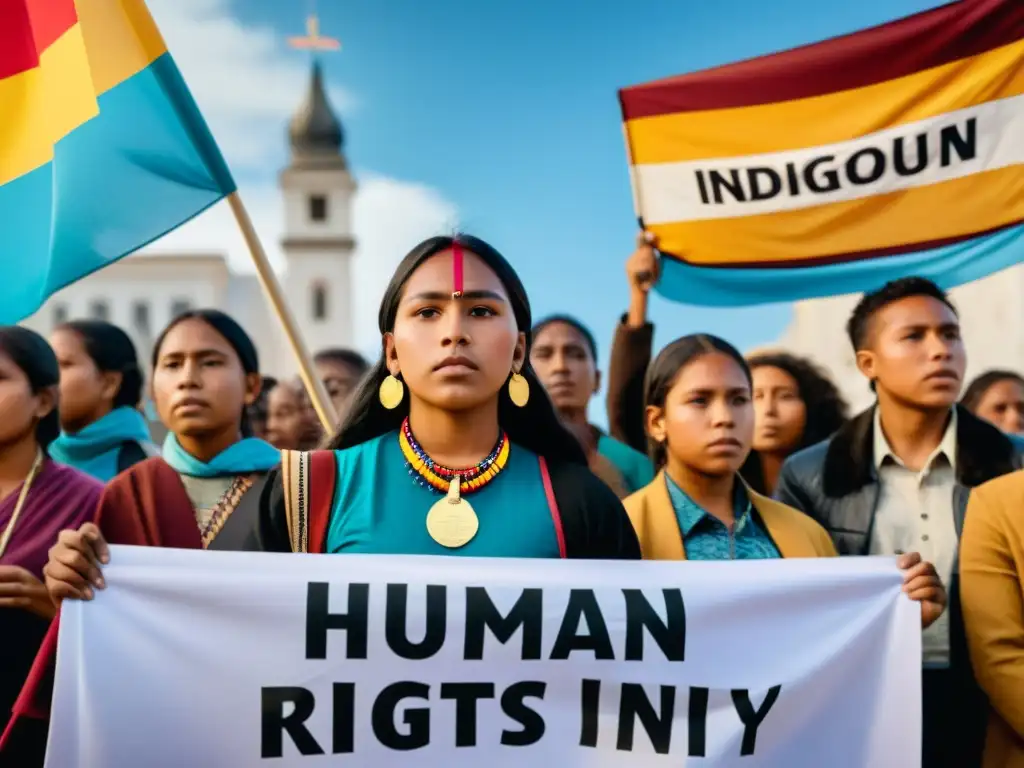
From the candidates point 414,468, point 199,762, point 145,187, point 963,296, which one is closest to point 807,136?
point 145,187

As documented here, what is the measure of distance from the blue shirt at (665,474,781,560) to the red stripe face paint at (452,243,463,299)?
1060 mm

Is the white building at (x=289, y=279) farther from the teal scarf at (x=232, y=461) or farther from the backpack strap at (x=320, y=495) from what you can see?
the backpack strap at (x=320, y=495)

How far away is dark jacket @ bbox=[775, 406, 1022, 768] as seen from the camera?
11.5 ft

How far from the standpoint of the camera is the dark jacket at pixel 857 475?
138 inches

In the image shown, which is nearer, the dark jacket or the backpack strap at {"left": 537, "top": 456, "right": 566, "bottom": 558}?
the backpack strap at {"left": 537, "top": 456, "right": 566, "bottom": 558}

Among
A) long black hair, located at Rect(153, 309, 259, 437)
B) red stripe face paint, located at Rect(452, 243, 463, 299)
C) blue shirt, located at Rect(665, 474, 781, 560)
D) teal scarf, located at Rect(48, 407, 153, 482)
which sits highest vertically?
long black hair, located at Rect(153, 309, 259, 437)

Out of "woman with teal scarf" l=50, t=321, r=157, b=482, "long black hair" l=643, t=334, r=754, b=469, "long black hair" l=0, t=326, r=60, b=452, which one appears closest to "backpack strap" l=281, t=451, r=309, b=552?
"long black hair" l=0, t=326, r=60, b=452

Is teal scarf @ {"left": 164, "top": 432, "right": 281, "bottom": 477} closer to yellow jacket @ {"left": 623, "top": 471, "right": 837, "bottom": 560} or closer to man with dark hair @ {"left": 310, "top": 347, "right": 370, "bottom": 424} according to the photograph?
yellow jacket @ {"left": 623, "top": 471, "right": 837, "bottom": 560}

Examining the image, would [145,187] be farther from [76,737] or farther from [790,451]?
Answer: [790,451]

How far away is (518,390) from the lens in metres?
2.59

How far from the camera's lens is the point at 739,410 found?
3.29 m

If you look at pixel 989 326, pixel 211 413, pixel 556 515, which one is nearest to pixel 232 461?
pixel 211 413

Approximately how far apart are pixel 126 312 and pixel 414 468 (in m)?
70.4

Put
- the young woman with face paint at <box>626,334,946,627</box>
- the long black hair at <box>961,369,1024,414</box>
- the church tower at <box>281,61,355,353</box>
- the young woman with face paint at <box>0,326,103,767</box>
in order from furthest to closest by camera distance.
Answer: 1. the church tower at <box>281,61,355,353</box>
2. the long black hair at <box>961,369,1024,414</box>
3. the young woman with face paint at <box>626,334,946,627</box>
4. the young woman with face paint at <box>0,326,103,767</box>
